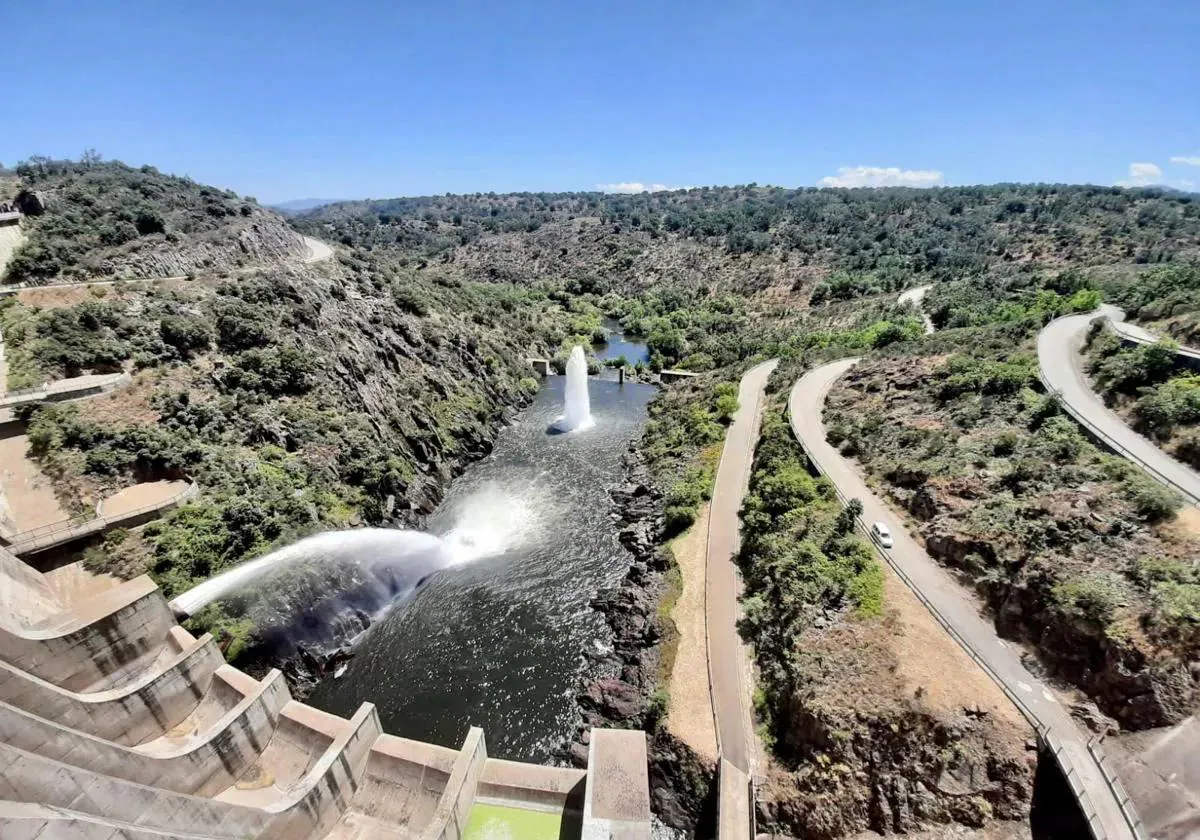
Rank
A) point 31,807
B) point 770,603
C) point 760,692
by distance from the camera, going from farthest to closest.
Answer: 1. point 770,603
2. point 760,692
3. point 31,807

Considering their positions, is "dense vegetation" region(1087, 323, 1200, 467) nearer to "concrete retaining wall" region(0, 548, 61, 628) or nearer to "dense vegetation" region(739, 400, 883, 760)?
"dense vegetation" region(739, 400, 883, 760)

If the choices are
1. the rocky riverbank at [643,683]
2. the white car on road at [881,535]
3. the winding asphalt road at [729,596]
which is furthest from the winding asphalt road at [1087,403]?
the rocky riverbank at [643,683]

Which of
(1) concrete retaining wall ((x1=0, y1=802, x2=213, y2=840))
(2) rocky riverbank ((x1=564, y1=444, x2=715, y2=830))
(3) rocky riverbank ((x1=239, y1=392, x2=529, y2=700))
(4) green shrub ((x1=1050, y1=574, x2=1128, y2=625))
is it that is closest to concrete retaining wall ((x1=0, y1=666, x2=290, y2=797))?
(1) concrete retaining wall ((x1=0, y1=802, x2=213, y2=840))

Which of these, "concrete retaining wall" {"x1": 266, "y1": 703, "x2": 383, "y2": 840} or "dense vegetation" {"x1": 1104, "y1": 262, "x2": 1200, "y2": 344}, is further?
"dense vegetation" {"x1": 1104, "y1": 262, "x2": 1200, "y2": 344}

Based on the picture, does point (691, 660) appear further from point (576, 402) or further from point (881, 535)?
point (576, 402)

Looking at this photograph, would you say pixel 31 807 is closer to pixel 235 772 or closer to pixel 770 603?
pixel 235 772

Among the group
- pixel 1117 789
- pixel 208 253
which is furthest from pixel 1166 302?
pixel 208 253

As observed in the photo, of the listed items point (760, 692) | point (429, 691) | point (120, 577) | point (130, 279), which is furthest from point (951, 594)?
point (130, 279)
